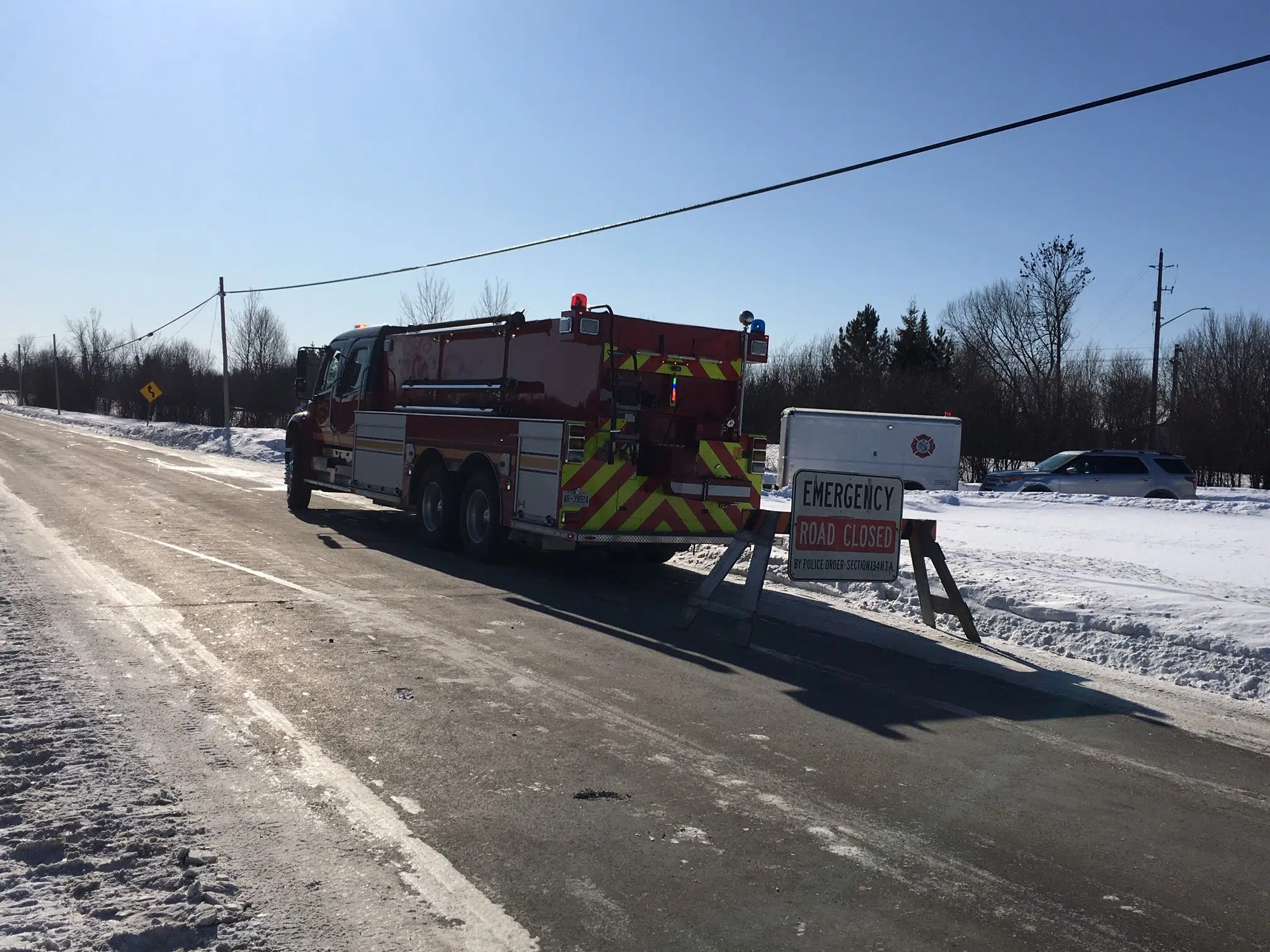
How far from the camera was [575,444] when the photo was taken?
11.1m

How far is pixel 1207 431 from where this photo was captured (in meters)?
41.3

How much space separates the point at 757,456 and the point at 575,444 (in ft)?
7.61

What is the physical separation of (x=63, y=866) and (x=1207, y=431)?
44.8 m

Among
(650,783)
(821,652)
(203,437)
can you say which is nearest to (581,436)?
(821,652)

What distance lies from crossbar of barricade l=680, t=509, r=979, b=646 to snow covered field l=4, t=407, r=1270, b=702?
18.9 inches

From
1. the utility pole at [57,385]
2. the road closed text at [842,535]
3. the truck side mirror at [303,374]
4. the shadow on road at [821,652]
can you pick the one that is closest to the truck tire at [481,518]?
the shadow on road at [821,652]

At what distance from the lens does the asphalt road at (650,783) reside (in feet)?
12.3

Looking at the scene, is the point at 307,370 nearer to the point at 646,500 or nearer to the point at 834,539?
the point at 646,500

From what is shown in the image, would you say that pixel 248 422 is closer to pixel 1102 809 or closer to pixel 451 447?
pixel 451 447

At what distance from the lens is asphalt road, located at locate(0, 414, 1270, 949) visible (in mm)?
3758

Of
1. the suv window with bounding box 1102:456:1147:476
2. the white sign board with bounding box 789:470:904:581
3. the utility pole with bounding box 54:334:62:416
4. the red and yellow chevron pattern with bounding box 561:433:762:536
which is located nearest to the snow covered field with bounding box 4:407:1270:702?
the red and yellow chevron pattern with bounding box 561:433:762:536

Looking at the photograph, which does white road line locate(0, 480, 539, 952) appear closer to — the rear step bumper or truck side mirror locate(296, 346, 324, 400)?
the rear step bumper

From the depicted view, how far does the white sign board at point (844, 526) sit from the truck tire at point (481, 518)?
4.39 m

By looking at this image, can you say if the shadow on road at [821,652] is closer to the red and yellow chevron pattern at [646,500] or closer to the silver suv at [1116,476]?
the red and yellow chevron pattern at [646,500]
